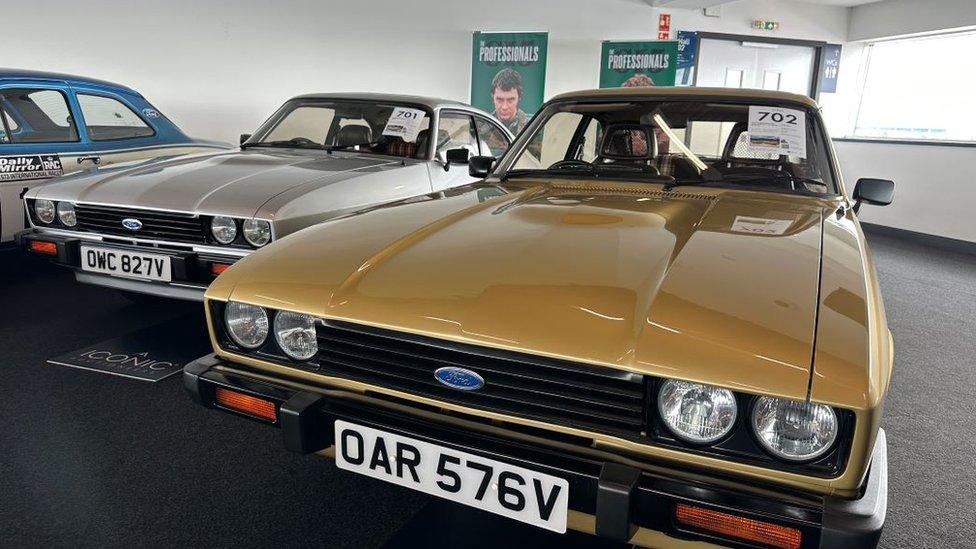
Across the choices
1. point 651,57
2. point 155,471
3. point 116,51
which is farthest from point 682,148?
point 651,57

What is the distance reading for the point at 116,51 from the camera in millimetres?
6328

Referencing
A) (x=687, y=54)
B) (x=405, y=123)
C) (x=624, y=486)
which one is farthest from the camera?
(x=687, y=54)

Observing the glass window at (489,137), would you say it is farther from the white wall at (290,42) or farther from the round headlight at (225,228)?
the white wall at (290,42)

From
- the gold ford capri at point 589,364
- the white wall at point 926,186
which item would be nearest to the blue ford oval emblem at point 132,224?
the gold ford capri at point 589,364

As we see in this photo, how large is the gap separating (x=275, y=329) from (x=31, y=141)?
145 inches

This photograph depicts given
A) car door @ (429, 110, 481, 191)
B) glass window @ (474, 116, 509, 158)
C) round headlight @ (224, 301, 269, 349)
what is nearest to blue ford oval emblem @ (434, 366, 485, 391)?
round headlight @ (224, 301, 269, 349)

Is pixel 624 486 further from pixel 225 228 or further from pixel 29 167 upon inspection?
pixel 29 167

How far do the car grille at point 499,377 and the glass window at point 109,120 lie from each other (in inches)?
156

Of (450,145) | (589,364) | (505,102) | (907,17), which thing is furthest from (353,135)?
(907,17)

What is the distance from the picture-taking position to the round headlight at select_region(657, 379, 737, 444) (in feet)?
3.78

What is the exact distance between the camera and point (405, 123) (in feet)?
12.6

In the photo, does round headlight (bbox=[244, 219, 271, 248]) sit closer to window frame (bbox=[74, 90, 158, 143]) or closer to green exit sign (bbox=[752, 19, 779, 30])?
window frame (bbox=[74, 90, 158, 143])

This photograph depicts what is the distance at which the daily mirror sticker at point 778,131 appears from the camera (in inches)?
89.1

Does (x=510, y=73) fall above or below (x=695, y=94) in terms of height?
above
